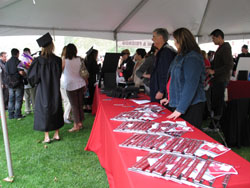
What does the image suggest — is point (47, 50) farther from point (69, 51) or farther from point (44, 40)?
point (69, 51)

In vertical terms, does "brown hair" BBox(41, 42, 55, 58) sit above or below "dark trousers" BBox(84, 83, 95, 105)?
above

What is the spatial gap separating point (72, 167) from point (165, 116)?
51.5 inches

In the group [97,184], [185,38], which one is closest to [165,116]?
[185,38]

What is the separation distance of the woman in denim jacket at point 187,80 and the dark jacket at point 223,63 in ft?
5.53

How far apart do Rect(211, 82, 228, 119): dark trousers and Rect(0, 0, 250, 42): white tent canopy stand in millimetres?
3747

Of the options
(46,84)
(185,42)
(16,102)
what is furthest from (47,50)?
(16,102)

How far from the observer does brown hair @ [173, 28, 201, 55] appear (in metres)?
1.72

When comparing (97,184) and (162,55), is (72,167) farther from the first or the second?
(162,55)

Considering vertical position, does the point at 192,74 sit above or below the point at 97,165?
above

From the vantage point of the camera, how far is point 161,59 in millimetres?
2264

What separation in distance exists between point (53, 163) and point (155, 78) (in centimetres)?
155

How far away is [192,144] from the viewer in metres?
1.14

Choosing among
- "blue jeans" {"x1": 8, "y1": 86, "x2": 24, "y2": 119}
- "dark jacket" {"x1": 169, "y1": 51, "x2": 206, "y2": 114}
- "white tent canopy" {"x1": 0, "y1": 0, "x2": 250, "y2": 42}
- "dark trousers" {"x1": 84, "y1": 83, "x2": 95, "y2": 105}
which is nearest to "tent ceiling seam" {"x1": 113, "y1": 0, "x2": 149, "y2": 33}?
"white tent canopy" {"x1": 0, "y1": 0, "x2": 250, "y2": 42}

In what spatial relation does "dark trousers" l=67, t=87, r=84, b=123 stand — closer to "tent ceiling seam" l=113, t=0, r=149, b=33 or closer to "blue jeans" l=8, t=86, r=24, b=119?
"blue jeans" l=8, t=86, r=24, b=119
